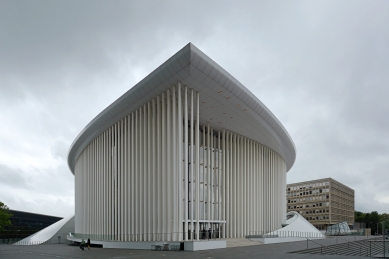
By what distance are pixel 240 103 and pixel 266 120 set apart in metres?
6.04

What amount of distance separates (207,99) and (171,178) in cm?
669

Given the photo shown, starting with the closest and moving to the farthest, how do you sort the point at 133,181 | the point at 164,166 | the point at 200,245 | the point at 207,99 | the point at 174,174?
the point at 200,245 < the point at 174,174 < the point at 164,166 < the point at 207,99 < the point at 133,181

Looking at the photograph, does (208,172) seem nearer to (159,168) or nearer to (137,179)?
(137,179)

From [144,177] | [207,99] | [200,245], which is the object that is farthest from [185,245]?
[207,99]

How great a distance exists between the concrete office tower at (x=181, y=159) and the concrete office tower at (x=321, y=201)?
5576 centimetres

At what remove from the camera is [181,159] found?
26906 mm

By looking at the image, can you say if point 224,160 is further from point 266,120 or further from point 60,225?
point 60,225

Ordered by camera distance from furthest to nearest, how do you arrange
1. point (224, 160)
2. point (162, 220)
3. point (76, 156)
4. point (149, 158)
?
point (76, 156), point (224, 160), point (149, 158), point (162, 220)

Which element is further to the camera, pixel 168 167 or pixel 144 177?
pixel 144 177

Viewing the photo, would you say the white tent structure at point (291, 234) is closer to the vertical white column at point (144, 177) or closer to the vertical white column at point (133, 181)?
the vertical white column at point (144, 177)

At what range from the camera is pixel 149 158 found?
29.6 meters

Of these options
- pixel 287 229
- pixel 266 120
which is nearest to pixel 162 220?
pixel 266 120

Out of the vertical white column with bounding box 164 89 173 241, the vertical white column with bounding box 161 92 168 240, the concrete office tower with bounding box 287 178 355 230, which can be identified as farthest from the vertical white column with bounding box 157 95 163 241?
the concrete office tower with bounding box 287 178 355 230

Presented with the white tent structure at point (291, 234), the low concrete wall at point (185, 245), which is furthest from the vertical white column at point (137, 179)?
the white tent structure at point (291, 234)
